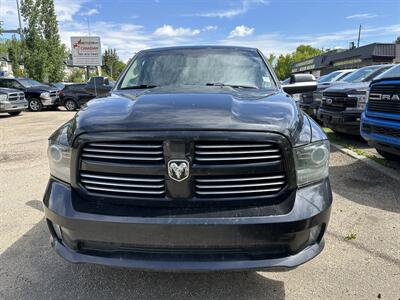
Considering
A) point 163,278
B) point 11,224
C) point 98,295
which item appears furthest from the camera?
point 11,224

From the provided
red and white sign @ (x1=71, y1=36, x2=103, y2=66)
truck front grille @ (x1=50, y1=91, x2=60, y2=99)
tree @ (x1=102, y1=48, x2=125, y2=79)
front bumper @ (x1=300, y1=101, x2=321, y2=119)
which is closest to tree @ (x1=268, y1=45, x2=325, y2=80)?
tree @ (x1=102, y1=48, x2=125, y2=79)

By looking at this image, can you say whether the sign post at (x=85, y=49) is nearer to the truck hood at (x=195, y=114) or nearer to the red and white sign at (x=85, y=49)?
the red and white sign at (x=85, y=49)

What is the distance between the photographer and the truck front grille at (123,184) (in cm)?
230

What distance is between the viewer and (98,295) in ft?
8.99

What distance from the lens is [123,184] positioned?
235 centimetres

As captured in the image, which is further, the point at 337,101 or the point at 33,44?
the point at 33,44

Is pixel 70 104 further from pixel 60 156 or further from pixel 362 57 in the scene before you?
pixel 362 57

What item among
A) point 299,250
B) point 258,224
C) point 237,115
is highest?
point 237,115

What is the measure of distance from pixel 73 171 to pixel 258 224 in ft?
3.91

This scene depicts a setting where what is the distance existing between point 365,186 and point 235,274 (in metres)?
3.09

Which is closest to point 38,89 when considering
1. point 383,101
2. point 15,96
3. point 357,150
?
point 15,96

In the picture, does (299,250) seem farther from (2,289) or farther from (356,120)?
(356,120)

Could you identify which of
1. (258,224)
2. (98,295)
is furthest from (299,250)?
(98,295)

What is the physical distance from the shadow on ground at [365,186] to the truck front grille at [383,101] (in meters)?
0.99
